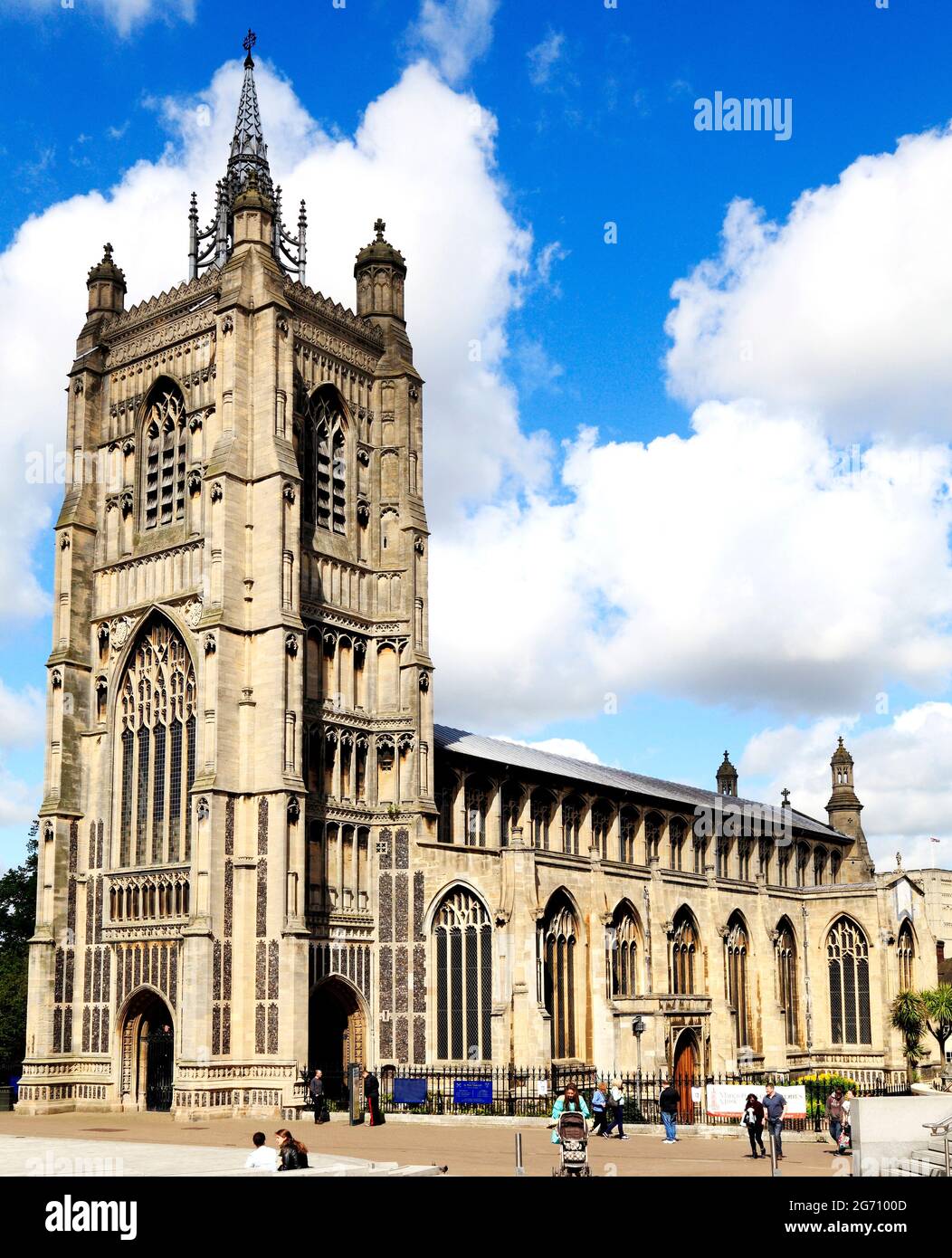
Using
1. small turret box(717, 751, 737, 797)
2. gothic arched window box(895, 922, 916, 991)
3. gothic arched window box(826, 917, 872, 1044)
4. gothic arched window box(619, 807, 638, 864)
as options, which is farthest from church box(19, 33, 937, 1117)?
small turret box(717, 751, 737, 797)

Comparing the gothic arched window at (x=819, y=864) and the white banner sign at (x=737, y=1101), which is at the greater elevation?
the gothic arched window at (x=819, y=864)

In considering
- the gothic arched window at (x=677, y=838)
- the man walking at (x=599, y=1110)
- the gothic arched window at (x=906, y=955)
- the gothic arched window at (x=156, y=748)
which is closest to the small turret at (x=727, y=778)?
the gothic arched window at (x=677, y=838)

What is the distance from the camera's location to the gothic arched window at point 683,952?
59.2m

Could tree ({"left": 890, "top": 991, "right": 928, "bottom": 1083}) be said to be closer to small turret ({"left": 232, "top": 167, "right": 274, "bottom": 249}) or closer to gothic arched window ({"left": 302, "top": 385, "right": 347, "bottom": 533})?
gothic arched window ({"left": 302, "top": 385, "right": 347, "bottom": 533})

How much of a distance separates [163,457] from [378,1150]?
102 feet

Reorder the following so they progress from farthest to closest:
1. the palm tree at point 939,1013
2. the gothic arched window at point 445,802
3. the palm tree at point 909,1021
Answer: the palm tree at point 909,1021, the palm tree at point 939,1013, the gothic arched window at point 445,802

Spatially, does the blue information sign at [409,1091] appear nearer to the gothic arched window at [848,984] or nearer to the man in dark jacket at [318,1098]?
the man in dark jacket at [318,1098]

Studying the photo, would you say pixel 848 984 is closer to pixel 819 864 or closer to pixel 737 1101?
pixel 819 864

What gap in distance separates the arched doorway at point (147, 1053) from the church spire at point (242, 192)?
28881mm

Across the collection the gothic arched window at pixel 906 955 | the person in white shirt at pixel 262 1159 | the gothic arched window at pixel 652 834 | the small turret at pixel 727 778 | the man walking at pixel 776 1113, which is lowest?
the man walking at pixel 776 1113

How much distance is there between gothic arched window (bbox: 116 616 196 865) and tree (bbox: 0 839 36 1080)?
13.1 metres
